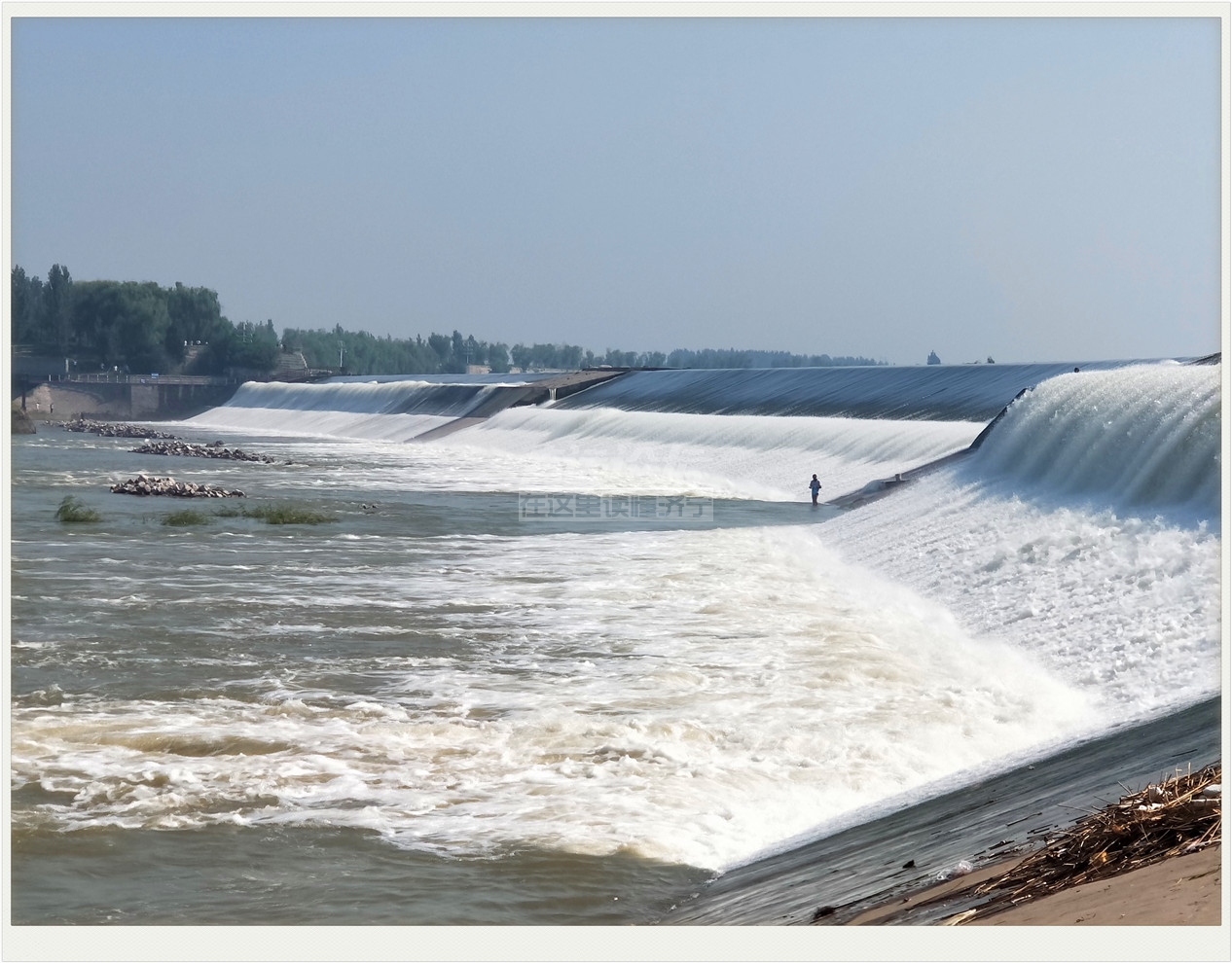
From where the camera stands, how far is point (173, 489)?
28.7m

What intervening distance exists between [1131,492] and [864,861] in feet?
33.4

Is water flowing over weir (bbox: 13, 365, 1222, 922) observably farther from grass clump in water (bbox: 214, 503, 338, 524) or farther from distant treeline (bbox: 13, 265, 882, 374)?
distant treeline (bbox: 13, 265, 882, 374)

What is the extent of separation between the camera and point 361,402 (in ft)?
244

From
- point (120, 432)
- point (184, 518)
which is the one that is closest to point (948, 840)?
point (184, 518)

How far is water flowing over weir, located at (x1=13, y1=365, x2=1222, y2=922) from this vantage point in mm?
6648

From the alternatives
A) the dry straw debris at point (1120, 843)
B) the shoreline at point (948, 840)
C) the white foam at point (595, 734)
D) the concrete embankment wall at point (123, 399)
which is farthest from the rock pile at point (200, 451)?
the concrete embankment wall at point (123, 399)

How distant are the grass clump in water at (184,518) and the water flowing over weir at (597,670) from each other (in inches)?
20.8

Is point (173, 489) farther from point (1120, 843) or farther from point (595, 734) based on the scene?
point (1120, 843)

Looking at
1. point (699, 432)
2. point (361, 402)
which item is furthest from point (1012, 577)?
point (361, 402)

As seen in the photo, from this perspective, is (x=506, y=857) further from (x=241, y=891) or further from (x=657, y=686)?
(x=657, y=686)

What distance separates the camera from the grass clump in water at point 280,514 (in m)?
23.0

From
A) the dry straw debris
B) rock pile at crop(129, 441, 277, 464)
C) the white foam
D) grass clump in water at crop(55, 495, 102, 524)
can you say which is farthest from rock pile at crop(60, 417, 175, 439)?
the dry straw debris

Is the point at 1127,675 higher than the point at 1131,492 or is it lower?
lower

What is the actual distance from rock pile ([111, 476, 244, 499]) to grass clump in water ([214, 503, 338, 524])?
8.50 ft
